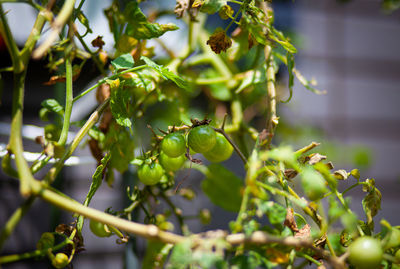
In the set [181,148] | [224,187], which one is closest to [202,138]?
[181,148]

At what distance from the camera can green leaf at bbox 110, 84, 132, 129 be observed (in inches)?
11.1

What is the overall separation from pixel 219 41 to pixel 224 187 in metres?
0.25

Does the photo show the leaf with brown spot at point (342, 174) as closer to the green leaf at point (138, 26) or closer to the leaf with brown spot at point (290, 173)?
the leaf with brown spot at point (290, 173)

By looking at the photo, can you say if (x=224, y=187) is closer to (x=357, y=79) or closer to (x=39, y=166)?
(x=39, y=166)

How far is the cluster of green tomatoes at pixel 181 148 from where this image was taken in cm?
27

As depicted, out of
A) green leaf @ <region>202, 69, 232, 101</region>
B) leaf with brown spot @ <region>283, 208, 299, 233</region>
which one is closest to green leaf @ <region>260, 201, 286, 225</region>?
leaf with brown spot @ <region>283, 208, 299, 233</region>

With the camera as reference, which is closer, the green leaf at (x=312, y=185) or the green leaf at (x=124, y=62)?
the green leaf at (x=312, y=185)

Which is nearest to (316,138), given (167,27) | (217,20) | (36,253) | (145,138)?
(217,20)

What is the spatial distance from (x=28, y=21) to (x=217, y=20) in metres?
0.38

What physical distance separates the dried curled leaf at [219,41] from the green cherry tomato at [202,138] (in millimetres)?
88

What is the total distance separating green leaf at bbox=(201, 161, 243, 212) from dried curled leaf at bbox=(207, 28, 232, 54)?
0.22 meters

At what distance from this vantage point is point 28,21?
556 millimetres

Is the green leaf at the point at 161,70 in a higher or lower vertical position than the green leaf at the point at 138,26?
lower

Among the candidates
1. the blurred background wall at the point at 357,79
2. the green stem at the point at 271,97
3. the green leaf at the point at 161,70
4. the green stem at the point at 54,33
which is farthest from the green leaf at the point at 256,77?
the blurred background wall at the point at 357,79
